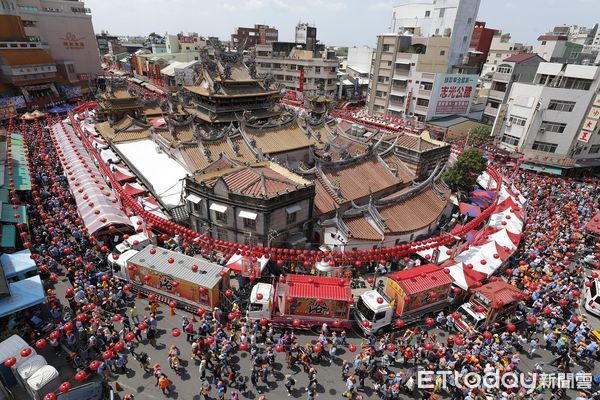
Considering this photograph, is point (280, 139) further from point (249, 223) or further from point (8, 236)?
point (8, 236)

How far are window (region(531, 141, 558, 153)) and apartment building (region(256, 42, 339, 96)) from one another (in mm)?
52914

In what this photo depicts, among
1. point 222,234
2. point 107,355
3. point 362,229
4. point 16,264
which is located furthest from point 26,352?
point 362,229

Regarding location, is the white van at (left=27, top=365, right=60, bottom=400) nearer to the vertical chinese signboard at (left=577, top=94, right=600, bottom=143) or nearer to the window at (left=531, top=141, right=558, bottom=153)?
the window at (left=531, top=141, right=558, bottom=153)

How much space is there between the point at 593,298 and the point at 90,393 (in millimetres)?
36379

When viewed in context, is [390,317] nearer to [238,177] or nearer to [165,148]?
[238,177]

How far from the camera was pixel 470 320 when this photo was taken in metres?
24.9

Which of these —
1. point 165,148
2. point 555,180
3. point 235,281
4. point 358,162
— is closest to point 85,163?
point 165,148

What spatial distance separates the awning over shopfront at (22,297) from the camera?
851 inches

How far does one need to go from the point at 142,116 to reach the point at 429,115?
190 feet

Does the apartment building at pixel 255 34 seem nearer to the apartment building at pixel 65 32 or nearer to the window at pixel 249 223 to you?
the apartment building at pixel 65 32

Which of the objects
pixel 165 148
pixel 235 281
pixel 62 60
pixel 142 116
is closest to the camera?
pixel 235 281

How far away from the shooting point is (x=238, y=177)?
30219mm

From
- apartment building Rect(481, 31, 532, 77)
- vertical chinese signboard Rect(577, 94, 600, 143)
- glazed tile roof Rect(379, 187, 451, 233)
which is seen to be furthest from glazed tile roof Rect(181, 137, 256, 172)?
apartment building Rect(481, 31, 532, 77)

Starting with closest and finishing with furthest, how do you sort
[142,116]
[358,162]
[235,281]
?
[235,281] → [358,162] → [142,116]
